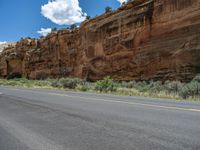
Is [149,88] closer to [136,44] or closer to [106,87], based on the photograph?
[106,87]

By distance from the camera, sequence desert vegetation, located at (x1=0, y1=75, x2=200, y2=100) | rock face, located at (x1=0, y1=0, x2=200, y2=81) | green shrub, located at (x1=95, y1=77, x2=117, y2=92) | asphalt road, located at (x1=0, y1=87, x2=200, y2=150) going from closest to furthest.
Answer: asphalt road, located at (x1=0, y1=87, x2=200, y2=150)
desert vegetation, located at (x1=0, y1=75, x2=200, y2=100)
green shrub, located at (x1=95, y1=77, x2=117, y2=92)
rock face, located at (x1=0, y1=0, x2=200, y2=81)

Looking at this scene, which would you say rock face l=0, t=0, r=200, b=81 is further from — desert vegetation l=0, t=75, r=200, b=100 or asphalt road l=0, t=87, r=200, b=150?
asphalt road l=0, t=87, r=200, b=150

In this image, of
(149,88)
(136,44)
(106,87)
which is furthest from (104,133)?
(136,44)

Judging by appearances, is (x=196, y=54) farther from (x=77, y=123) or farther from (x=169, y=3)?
(x=77, y=123)

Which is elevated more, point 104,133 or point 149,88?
point 149,88

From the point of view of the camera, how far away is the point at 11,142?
568cm

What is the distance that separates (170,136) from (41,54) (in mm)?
57872

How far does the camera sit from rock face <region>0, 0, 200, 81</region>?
1077 inches

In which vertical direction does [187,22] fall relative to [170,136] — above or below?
above

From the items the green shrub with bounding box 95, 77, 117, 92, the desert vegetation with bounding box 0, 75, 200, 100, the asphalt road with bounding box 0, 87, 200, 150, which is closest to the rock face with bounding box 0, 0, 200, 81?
the desert vegetation with bounding box 0, 75, 200, 100

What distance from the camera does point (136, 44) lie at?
112ft

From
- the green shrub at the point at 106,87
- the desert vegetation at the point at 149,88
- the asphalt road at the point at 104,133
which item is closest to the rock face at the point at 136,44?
the desert vegetation at the point at 149,88

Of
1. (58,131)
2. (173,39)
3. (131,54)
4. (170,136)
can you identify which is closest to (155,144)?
(170,136)

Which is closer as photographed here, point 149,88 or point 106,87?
point 149,88
